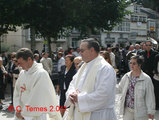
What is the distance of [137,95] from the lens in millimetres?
4227

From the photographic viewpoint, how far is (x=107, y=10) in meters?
18.5

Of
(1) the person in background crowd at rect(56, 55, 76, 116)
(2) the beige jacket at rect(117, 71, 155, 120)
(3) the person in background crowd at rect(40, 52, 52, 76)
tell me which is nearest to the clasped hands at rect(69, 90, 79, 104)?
(2) the beige jacket at rect(117, 71, 155, 120)

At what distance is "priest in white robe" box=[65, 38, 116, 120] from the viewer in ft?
10.0

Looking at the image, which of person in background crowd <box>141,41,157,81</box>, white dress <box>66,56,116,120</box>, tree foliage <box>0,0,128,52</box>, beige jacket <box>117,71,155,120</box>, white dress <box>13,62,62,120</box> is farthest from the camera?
tree foliage <box>0,0,128,52</box>

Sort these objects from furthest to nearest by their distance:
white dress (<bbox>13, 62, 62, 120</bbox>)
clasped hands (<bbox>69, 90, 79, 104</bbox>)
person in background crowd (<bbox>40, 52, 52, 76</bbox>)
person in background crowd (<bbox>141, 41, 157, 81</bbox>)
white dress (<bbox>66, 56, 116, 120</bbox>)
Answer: person in background crowd (<bbox>40, 52, 52, 76</bbox>), person in background crowd (<bbox>141, 41, 157, 81</bbox>), white dress (<bbox>13, 62, 62, 120</bbox>), clasped hands (<bbox>69, 90, 79, 104</bbox>), white dress (<bbox>66, 56, 116, 120</bbox>)

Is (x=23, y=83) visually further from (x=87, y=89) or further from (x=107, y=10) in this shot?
(x=107, y=10)

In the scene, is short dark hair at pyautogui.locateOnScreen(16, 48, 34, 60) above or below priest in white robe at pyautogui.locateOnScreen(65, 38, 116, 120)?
above

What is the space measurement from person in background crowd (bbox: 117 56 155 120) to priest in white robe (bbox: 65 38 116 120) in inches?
43.8

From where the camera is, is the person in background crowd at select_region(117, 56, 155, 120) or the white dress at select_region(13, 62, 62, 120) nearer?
the white dress at select_region(13, 62, 62, 120)

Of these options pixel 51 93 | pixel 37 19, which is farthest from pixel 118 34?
pixel 51 93

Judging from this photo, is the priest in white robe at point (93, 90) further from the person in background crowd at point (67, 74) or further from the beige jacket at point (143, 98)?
the person in background crowd at point (67, 74)

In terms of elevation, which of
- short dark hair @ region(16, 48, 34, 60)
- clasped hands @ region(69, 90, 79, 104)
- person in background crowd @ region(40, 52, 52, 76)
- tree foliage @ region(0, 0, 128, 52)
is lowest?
person in background crowd @ region(40, 52, 52, 76)

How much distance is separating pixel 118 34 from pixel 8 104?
42.6m

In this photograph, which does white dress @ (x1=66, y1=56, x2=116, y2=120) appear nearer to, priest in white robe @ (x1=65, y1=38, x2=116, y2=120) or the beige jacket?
priest in white robe @ (x1=65, y1=38, x2=116, y2=120)
